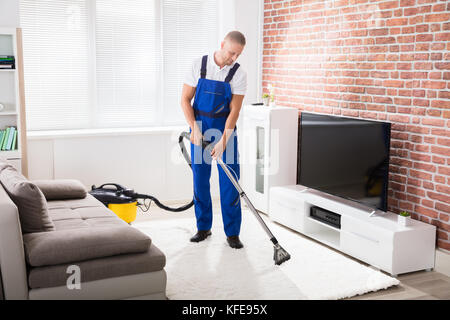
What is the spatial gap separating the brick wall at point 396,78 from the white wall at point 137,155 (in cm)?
72

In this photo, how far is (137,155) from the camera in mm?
5418

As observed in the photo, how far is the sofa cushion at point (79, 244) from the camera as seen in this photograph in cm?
260

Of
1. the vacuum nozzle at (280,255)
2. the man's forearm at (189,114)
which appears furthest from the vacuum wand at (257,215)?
the man's forearm at (189,114)

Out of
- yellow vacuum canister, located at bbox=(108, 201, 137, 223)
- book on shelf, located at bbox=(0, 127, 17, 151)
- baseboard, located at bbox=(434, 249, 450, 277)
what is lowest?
baseboard, located at bbox=(434, 249, 450, 277)

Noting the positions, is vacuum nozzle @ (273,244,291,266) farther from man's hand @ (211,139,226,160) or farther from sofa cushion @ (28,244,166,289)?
sofa cushion @ (28,244,166,289)

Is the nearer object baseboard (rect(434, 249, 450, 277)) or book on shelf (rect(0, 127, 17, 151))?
baseboard (rect(434, 249, 450, 277))

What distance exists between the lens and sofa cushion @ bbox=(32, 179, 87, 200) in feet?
13.0

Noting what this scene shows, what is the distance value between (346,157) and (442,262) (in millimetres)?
1031

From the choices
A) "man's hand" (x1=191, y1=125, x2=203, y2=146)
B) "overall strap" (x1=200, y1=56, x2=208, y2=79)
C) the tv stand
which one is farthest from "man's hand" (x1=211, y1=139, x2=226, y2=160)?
the tv stand

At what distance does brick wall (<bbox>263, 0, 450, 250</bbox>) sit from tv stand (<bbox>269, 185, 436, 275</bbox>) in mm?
171

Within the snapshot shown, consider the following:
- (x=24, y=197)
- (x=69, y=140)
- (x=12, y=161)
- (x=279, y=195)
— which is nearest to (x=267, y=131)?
(x=279, y=195)

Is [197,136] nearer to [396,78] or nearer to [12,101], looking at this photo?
[396,78]

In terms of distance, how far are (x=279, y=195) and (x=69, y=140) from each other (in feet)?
6.65
